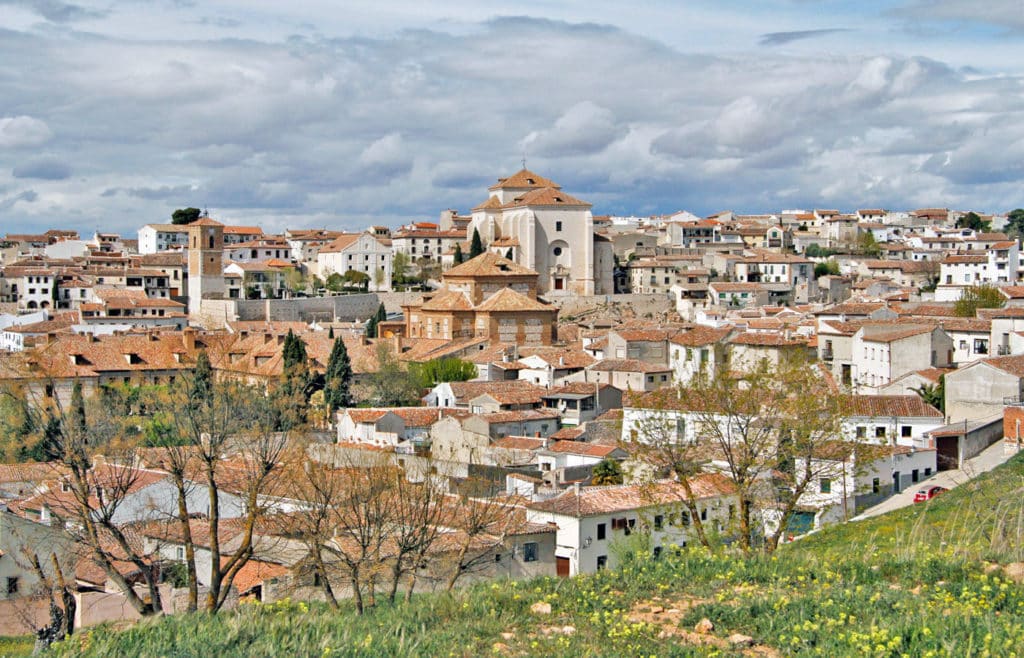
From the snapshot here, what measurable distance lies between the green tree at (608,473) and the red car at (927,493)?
556cm

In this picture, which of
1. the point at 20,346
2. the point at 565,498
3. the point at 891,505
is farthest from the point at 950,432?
the point at 20,346

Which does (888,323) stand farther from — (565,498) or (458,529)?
(458,529)

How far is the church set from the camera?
6075 centimetres

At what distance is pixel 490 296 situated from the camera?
46.6m

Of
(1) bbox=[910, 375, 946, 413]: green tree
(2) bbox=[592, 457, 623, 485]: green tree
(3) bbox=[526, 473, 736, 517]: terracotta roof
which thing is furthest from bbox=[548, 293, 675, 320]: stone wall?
(3) bbox=[526, 473, 736, 517]: terracotta roof

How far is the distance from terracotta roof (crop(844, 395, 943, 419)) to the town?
0.25 ft

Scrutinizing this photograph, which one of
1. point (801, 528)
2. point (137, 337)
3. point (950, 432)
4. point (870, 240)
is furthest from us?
point (870, 240)

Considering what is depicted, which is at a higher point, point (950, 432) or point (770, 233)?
point (770, 233)

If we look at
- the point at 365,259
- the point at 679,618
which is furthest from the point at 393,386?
the point at 365,259

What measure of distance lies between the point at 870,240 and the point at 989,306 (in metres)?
A: 40.4

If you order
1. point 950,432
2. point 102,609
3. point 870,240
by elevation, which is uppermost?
point 870,240

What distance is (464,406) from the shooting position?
3253 centimetres

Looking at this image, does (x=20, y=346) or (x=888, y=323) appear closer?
(x=888, y=323)

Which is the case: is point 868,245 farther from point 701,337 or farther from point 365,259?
point 701,337
